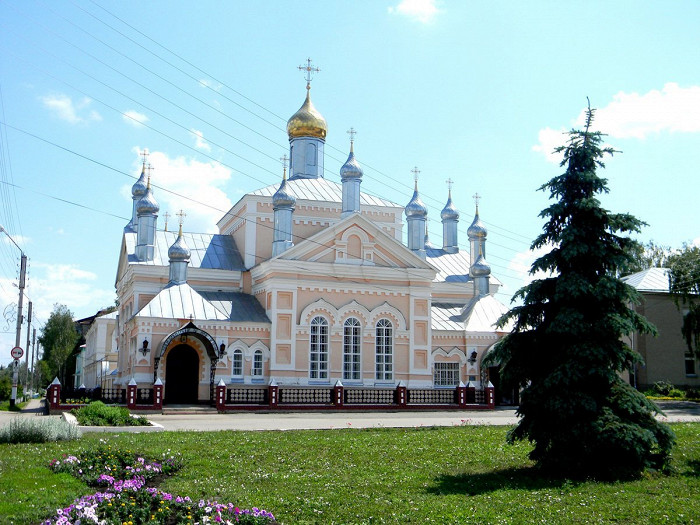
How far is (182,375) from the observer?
99.5 ft

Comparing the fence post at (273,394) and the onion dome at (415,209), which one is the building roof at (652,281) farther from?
the fence post at (273,394)

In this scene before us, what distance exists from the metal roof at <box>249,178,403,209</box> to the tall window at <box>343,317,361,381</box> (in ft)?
21.3

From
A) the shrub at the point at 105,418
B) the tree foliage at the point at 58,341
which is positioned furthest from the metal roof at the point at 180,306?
the tree foliage at the point at 58,341

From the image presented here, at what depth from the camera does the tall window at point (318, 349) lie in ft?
103

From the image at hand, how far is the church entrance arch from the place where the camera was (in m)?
30.0

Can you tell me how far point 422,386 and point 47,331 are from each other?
5798cm

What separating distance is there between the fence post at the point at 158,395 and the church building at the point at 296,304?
7.20 feet

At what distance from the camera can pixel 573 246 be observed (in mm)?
12367

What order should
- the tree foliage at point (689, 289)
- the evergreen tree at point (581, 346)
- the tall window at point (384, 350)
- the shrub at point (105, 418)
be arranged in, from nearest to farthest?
the evergreen tree at point (581, 346)
the shrub at point (105, 418)
the tall window at point (384, 350)
the tree foliage at point (689, 289)

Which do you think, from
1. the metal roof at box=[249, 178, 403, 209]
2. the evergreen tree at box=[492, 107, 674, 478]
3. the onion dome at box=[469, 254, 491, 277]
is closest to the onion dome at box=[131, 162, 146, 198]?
the metal roof at box=[249, 178, 403, 209]

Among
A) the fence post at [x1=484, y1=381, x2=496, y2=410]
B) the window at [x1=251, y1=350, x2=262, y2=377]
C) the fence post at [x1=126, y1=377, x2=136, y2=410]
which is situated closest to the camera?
the fence post at [x1=126, y1=377, x2=136, y2=410]

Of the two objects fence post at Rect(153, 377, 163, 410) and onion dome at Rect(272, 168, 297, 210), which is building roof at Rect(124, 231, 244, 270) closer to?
onion dome at Rect(272, 168, 297, 210)

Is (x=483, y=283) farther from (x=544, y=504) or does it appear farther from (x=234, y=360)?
(x=544, y=504)

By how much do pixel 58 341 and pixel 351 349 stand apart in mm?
52345
